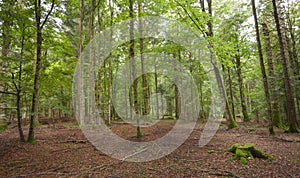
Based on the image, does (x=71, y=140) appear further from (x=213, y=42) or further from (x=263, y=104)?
(x=263, y=104)

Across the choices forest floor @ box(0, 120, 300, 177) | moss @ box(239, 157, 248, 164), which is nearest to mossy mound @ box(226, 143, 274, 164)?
A: moss @ box(239, 157, 248, 164)

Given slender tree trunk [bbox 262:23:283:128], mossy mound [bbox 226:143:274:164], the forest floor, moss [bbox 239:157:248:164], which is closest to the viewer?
the forest floor


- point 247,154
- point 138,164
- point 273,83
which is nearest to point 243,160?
point 247,154

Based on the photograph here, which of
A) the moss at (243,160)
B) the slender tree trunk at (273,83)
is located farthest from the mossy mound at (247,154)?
the slender tree trunk at (273,83)

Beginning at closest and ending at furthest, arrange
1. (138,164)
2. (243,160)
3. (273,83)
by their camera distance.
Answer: (243,160) < (138,164) < (273,83)

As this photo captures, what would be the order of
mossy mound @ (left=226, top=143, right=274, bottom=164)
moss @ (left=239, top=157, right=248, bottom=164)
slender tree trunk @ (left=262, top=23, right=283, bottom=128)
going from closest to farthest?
moss @ (left=239, top=157, right=248, bottom=164)
mossy mound @ (left=226, top=143, right=274, bottom=164)
slender tree trunk @ (left=262, top=23, right=283, bottom=128)

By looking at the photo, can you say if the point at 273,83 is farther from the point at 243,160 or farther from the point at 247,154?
the point at 243,160

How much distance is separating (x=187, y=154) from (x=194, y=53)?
15.7 meters

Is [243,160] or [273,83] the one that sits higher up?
[273,83]

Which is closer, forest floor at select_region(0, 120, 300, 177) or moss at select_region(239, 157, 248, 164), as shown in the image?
forest floor at select_region(0, 120, 300, 177)

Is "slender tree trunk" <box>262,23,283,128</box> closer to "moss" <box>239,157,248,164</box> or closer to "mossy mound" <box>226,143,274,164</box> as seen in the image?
"mossy mound" <box>226,143,274,164</box>

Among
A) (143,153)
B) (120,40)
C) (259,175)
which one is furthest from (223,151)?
(120,40)

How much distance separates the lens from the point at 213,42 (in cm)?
1070

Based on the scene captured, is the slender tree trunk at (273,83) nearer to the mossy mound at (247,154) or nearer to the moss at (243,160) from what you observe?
the mossy mound at (247,154)
